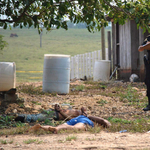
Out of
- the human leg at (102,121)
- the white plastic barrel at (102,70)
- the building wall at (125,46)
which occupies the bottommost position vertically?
the human leg at (102,121)

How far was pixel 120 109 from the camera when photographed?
259 inches

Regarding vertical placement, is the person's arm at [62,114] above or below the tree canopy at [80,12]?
below

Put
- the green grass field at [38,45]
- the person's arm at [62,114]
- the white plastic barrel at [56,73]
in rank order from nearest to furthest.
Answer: the person's arm at [62,114] → the white plastic barrel at [56,73] → the green grass field at [38,45]

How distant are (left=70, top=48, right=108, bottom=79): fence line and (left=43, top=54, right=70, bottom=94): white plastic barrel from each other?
7588 mm

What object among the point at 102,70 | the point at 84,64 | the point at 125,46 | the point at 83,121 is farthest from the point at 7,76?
the point at 84,64

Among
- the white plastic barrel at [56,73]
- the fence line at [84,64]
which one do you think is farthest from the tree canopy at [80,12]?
the fence line at [84,64]

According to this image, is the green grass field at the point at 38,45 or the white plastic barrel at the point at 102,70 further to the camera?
the green grass field at the point at 38,45

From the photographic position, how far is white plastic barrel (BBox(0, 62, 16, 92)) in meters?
6.77

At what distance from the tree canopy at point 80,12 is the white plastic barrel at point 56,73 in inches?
104

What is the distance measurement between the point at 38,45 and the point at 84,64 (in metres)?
37.8

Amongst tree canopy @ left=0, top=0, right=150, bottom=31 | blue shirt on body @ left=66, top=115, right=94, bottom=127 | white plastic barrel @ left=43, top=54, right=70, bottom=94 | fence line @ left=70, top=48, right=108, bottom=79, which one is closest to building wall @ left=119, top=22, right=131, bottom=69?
fence line @ left=70, top=48, right=108, bottom=79

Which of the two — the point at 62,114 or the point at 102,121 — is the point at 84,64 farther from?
the point at 102,121

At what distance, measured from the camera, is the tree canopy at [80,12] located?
5348 millimetres

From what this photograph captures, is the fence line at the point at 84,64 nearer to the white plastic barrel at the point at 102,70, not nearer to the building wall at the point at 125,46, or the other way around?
the white plastic barrel at the point at 102,70
